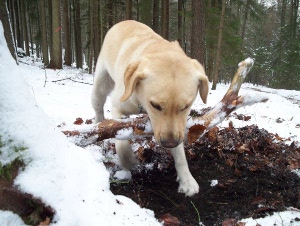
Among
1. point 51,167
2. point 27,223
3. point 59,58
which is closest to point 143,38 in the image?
point 51,167

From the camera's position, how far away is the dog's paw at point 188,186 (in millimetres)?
2798

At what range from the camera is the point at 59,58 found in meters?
16.1

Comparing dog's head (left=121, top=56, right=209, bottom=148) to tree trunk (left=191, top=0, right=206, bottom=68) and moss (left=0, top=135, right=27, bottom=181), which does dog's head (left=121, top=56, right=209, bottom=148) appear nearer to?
moss (left=0, top=135, right=27, bottom=181)

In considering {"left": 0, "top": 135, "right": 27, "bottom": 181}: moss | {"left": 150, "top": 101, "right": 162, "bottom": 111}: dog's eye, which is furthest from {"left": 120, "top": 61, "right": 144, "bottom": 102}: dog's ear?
{"left": 0, "top": 135, "right": 27, "bottom": 181}: moss

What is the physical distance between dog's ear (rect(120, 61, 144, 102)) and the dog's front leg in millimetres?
798

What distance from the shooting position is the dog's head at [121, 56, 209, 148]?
260cm

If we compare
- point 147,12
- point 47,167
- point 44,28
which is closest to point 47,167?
point 47,167

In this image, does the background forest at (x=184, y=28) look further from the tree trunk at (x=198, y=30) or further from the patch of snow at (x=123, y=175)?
the patch of snow at (x=123, y=175)

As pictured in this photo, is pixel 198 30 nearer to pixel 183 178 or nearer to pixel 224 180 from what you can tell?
pixel 224 180

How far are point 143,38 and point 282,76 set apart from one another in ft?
84.5

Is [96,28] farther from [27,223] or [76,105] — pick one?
[27,223]

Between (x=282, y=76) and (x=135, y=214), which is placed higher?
(x=135, y=214)

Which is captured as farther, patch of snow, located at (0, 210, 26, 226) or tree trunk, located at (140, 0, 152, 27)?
tree trunk, located at (140, 0, 152, 27)

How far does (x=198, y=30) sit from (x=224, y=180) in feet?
28.4
